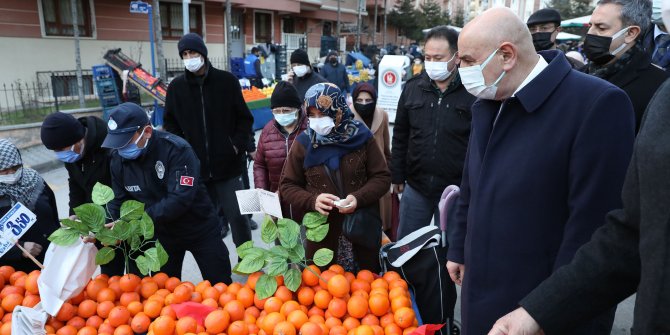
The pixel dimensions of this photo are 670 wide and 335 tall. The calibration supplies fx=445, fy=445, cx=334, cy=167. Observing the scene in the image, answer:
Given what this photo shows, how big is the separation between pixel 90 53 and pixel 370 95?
1119 centimetres

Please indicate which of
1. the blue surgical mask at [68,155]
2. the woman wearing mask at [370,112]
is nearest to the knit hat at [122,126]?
the blue surgical mask at [68,155]

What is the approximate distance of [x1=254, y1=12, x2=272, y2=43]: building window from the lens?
66.6ft

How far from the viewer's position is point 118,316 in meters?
1.93

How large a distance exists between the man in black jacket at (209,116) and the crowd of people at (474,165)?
0.04 ft

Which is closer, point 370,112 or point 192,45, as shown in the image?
point 192,45

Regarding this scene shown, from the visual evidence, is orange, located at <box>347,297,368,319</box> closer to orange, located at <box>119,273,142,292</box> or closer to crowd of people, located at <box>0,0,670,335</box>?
crowd of people, located at <box>0,0,670,335</box>

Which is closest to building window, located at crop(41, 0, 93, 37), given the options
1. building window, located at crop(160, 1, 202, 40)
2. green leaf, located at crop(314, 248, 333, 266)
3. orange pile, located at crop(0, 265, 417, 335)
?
building window, located at crop(160, 1, 202, 40)

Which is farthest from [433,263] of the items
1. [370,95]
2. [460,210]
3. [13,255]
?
[13,255]

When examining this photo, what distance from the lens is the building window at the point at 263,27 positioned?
66.6ft

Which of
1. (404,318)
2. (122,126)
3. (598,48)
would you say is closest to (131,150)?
(122,126)

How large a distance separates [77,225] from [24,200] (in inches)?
31.9

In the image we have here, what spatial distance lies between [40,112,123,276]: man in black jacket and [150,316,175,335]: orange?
853 mm

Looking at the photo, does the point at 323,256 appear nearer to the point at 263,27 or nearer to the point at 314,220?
the point at 314,220

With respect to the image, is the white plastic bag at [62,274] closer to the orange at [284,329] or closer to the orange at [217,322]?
the orange at [217,322]
